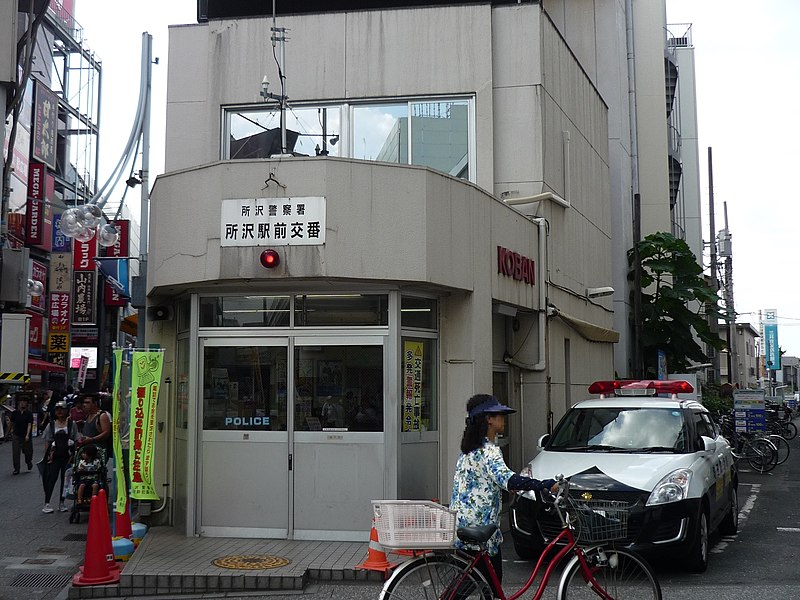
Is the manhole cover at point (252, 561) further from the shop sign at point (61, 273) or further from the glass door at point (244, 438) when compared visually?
the shop sign at point (61, 273)

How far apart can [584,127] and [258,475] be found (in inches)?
430

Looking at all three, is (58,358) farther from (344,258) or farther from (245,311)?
(344,258)

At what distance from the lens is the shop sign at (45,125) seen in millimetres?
36031

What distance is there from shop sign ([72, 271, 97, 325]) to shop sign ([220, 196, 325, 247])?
87.7 feet

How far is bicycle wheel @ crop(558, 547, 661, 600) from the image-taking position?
641cm

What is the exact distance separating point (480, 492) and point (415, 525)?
66 cm

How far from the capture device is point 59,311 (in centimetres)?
3488

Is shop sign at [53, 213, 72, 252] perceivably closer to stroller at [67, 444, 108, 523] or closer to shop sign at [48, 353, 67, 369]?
shop sign at [48, 353, 67, 369]

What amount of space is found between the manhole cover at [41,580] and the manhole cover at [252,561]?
5.38ft

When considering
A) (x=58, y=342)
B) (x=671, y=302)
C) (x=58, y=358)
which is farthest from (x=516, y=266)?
(x=58, y=358)

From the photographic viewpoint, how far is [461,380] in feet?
38.4

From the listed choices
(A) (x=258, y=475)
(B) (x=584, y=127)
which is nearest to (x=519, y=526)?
(A) (x=258, y=475)

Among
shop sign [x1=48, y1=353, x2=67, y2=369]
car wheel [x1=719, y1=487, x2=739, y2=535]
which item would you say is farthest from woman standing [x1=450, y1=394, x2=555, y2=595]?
shop sign [x1=48, y1=353, x2=67, y2=369]

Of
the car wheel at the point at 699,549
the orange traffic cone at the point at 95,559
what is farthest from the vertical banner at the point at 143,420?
the car wheel at the point at 699,549
